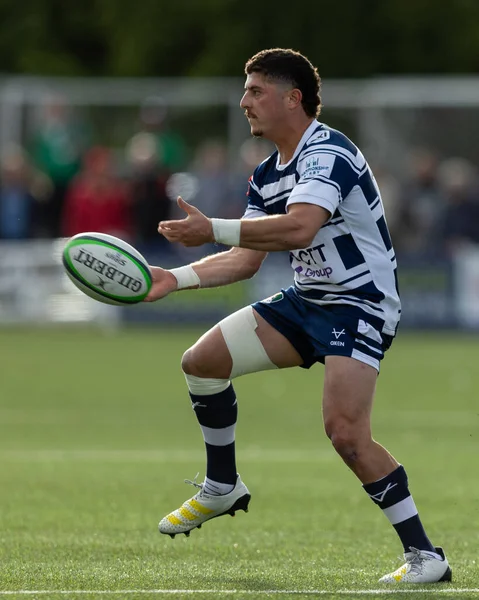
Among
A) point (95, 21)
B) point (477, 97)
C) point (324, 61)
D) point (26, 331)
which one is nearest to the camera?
point (26, 331)

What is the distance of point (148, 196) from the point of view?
71.3ft

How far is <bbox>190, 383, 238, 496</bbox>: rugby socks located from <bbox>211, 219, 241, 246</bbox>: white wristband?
107 centimetres

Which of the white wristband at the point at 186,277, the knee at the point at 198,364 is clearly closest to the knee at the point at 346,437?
the knee at the point at 198,364

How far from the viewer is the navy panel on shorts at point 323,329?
6688mm

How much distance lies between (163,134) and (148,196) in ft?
6.49

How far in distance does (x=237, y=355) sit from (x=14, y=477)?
3277 mm

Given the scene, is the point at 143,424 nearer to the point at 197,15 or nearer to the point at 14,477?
the point at 14,477

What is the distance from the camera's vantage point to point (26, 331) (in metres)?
21.6

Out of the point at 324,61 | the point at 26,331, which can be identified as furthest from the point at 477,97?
the point at 26,331

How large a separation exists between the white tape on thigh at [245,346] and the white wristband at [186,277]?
255mm

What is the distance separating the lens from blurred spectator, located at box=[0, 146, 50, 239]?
22.2m

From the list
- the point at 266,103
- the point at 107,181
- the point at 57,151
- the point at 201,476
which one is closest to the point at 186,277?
the point at 266,103

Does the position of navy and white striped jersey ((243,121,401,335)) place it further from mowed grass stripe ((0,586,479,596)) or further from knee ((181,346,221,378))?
mowed grass stripe ((0,586,479,596))

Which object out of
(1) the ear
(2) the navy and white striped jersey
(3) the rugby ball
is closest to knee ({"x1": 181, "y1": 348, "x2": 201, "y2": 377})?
(3) the rugby ball
